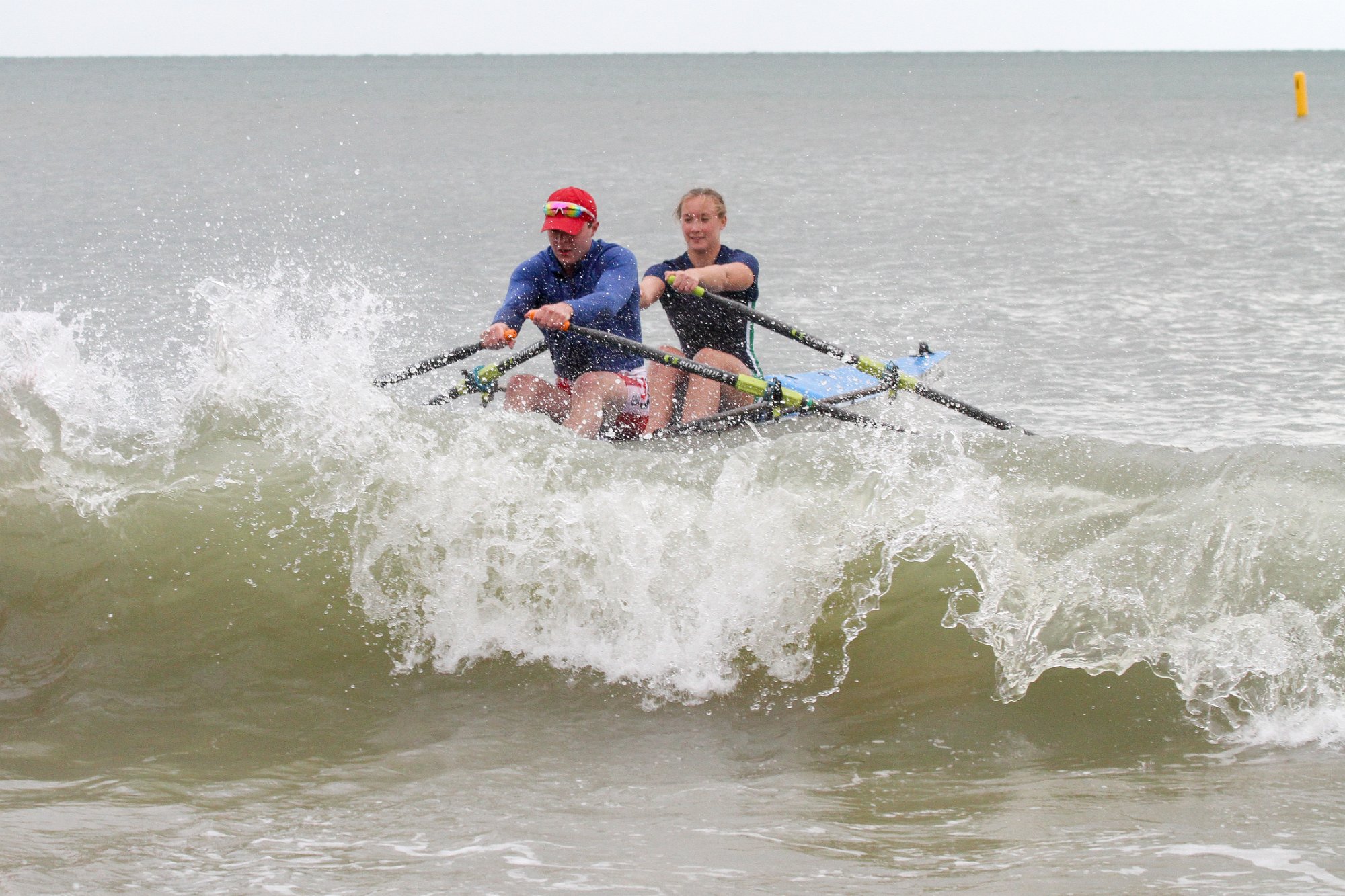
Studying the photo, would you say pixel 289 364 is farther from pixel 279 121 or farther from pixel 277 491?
pixel 279 121

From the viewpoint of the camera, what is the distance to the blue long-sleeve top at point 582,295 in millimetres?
6098

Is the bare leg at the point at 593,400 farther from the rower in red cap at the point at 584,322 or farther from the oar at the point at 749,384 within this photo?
the oar at the point at 749,384

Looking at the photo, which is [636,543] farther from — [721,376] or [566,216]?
[566,216]

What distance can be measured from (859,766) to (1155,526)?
1634mm

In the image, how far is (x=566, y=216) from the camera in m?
5.88

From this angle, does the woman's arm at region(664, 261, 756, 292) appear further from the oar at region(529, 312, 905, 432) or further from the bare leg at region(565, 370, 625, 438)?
the bare leg at region(565, 370, 625, 438)

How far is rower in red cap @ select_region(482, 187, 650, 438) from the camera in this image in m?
5.98

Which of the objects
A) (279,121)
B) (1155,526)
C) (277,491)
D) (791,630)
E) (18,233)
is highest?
(279,121)

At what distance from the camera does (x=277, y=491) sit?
552cm

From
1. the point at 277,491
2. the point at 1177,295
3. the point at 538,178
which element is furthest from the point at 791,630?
the point at 538,178

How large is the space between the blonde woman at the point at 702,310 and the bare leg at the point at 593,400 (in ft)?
1.24

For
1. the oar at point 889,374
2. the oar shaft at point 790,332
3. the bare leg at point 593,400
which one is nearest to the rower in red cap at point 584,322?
the bare leg at point 593,400

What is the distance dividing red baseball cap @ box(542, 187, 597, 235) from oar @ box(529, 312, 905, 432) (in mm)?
479

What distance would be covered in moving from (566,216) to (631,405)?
3.16ft
